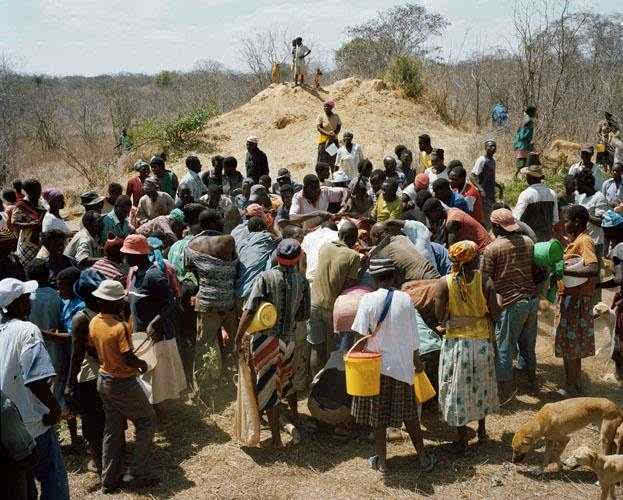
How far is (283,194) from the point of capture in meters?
7.55

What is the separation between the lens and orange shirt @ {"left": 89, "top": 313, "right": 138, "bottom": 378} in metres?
4.23

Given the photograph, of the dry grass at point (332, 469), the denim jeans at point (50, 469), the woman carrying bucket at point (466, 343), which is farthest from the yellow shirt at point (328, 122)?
the denim jeans at point (50, 469)

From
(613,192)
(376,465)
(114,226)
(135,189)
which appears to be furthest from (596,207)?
(135,189)

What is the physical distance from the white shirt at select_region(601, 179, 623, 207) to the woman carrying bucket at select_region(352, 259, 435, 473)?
5.17 m

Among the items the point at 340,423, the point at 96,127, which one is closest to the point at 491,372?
the point at 340,423

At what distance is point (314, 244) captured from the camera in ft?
19.7

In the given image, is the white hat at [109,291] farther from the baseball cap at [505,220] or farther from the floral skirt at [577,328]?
the floral skirt at [577,328]

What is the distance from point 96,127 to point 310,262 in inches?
1002

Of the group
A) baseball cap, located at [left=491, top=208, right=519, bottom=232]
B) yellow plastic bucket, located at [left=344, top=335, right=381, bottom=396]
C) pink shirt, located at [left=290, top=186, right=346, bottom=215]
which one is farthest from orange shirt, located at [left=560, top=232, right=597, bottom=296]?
pink shirt, located at [left=290, top=186, right=346, bottom=215]

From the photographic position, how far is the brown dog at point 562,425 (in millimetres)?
4457

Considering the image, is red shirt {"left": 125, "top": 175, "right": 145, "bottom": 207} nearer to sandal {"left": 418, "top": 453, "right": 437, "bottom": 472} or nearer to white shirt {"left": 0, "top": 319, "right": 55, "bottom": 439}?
white shirt {"left": 0, "top": 319, "right": 55, "bottom": 439}

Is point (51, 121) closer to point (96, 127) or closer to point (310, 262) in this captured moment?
point (96, 127)

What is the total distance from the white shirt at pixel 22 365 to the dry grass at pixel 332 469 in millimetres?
1234

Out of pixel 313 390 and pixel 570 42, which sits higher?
pixel 570 42
